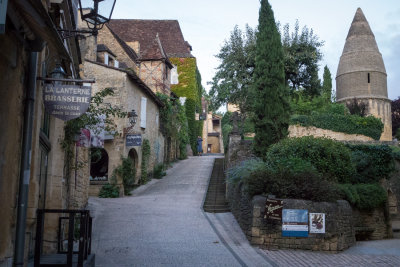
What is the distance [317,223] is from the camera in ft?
35.2

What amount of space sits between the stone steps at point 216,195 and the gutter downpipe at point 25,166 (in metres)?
10.7

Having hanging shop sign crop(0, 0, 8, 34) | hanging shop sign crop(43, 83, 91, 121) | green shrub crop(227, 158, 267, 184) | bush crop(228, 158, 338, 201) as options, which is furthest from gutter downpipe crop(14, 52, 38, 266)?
green shrub crop(227, 158, 267, 184)

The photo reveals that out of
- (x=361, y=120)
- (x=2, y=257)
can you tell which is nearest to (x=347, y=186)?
(x=2, y=257)

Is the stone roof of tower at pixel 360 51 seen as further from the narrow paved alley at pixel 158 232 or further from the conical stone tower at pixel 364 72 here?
the narrow paved alley at pixel 158 232

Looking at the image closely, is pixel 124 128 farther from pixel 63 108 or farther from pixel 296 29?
pixel 296 29

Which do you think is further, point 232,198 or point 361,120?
point 361,120

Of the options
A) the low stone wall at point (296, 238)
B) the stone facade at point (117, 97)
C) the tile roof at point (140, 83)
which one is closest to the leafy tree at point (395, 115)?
the tile roof at point (140, 83)

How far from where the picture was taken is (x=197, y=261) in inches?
333

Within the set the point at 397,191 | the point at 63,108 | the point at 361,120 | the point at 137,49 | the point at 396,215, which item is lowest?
the point at 396,215

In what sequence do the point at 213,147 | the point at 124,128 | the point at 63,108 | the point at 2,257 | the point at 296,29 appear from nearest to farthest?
the point at 2,257 < the point at 63,108 < the point at 124,128 < the point at 296,29 < the point at 213,147

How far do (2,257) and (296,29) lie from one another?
1113 inches

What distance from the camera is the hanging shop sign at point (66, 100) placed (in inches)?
225

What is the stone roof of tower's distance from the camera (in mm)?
50000

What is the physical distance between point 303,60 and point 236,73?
16.2 feet
